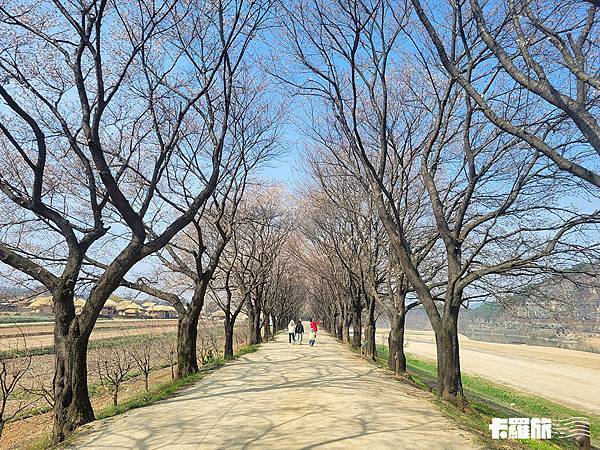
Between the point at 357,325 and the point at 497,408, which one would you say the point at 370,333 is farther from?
the point at 497,408

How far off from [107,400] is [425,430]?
9.39 m

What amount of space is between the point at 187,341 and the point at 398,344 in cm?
642

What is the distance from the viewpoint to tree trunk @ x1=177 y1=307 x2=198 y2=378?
1234cm

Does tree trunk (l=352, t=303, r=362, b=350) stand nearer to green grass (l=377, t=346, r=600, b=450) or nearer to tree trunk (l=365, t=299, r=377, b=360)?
green grass (l=377, t=346, r=600, b=450)

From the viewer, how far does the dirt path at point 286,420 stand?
5.51 meters

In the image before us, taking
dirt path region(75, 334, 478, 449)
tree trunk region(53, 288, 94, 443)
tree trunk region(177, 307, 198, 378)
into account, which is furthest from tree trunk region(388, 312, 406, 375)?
tree trunk region(53, 288, 94, 443)

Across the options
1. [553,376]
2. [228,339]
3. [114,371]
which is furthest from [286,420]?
[553,376]

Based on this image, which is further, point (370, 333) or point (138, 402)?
point (370, 333)

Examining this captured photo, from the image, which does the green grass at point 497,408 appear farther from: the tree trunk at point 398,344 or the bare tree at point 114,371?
the bare tree at point 114,371

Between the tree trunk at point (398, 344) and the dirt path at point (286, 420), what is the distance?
3325 millimetres

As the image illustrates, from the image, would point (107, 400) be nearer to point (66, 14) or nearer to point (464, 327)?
point (66, 14)

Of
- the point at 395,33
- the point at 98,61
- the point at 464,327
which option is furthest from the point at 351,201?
the point at 464,327

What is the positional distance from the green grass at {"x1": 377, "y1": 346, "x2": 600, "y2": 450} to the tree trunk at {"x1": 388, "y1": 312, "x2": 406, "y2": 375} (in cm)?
52

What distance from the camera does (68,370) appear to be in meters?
6.87
